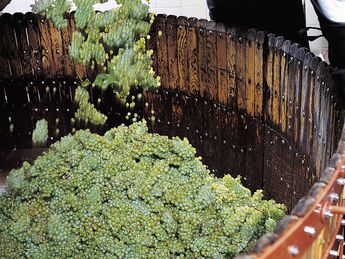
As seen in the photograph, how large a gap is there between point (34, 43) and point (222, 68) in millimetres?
1982

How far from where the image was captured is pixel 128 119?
555 cm

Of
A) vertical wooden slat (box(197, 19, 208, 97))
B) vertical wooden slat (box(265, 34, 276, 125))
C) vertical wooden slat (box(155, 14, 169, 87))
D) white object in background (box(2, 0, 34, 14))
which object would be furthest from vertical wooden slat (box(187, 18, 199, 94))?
white object in background (box(2, 0, 34, 14))

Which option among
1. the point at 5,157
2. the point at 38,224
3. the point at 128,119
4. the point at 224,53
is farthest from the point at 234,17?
the point at 5,157

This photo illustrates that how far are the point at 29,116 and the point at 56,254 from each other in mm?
2411

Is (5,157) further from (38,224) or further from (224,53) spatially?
(224,53)

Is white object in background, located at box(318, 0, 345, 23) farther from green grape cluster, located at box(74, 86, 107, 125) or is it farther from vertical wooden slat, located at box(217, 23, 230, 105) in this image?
green grape cluster, located at box(74, 86, 107, 125)

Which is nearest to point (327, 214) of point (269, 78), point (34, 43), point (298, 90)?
point (298, 90)

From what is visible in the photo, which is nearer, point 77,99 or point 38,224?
point 38,224

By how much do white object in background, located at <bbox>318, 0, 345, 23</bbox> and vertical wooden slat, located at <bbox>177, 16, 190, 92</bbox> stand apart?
150cm

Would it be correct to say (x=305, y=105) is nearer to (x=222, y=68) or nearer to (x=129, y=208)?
(x=222, y=68)

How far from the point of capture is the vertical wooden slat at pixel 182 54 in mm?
5000

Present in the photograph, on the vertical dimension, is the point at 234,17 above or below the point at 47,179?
above

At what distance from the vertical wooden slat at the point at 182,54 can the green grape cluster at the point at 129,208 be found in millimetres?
1229

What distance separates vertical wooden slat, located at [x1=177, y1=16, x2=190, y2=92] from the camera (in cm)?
500
